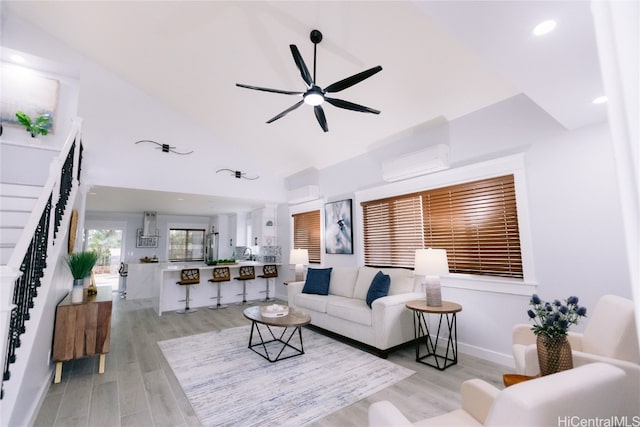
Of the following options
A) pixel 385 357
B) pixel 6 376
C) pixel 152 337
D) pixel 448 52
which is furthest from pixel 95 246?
pixel 448 52

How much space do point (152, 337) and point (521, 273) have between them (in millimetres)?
4921

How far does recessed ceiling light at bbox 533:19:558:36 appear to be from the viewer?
1.59 m

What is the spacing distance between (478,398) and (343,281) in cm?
319

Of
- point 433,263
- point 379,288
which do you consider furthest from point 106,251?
point 433,263

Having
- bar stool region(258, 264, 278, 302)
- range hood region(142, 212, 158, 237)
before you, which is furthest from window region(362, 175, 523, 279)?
range hood region(142, 212, 158, 237)

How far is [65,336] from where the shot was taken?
9.82 feet

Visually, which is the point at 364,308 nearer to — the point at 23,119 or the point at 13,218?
the point at 13,218

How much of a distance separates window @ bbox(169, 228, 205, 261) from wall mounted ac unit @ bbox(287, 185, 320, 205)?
18.5 feet

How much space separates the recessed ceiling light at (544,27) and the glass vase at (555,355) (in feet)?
5.55

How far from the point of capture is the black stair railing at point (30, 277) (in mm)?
1973

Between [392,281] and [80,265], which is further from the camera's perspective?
[392,281]

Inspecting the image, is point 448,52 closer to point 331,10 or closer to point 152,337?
point 331,10

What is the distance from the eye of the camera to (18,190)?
3738 mm

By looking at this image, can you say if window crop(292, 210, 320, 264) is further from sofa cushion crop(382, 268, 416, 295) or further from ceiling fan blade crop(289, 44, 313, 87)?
ceiling fan blade crop(289, 44, 313, 87)
